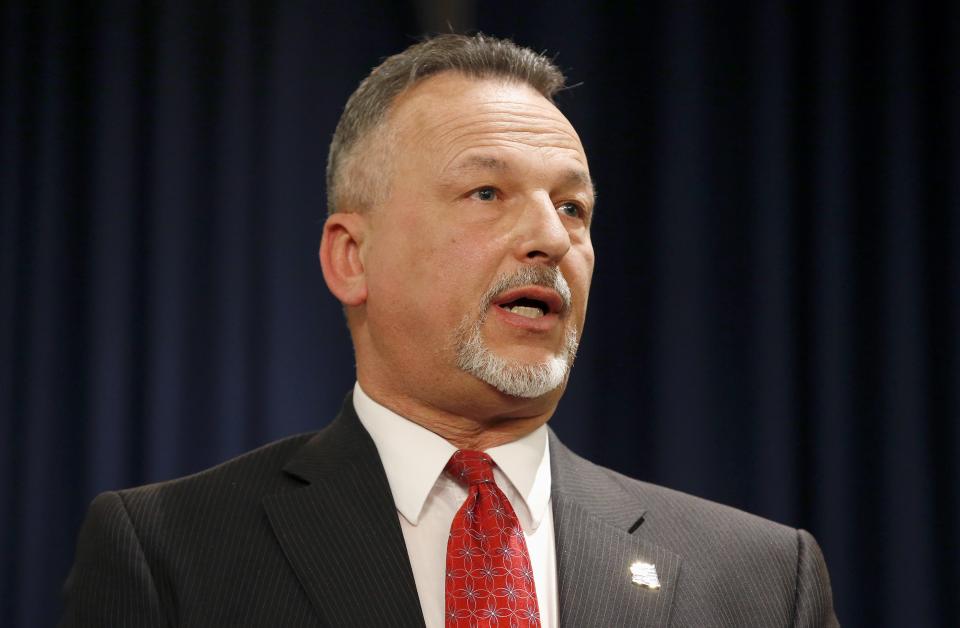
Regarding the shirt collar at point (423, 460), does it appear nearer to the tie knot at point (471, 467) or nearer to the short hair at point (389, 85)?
the tie knot at point (471, 467)

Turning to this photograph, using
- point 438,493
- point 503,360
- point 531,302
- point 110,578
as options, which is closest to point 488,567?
point 438,493

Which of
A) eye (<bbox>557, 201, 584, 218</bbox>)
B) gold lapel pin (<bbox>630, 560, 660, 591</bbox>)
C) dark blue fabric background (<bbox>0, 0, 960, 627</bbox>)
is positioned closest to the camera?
gold lapel pin (<bbox>630, 560, 660, 591</bbox>)

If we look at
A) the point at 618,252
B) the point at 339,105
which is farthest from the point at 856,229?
the point at 339,105

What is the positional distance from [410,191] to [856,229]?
1339mm

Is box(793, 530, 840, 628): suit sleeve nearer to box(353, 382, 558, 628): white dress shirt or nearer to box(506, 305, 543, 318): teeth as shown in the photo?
box(353, 382, 558, 628): white dress shirt

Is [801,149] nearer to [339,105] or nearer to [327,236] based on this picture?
[339,105]

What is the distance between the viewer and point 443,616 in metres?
1.49

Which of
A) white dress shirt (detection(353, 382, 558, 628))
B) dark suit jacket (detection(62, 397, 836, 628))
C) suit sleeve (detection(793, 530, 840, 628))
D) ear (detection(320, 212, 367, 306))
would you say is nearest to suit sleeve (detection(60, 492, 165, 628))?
dark suit jacket (detection(62, 397, 836, 628))

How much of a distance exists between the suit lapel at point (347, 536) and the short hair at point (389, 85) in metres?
0.38

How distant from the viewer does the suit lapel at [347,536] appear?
144cm

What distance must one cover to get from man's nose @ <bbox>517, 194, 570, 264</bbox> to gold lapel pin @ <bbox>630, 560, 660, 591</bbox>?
0.45 m

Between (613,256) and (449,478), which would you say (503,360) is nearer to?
(449,478)

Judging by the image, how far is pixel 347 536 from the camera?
1517mm

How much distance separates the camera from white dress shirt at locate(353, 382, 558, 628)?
1537 mm
